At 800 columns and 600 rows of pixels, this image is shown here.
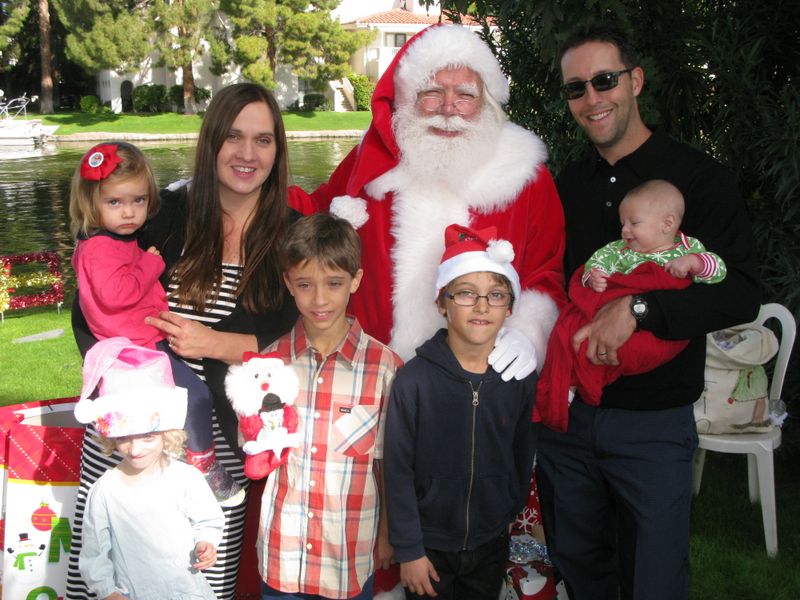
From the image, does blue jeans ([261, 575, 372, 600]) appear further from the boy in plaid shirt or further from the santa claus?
the santa claus

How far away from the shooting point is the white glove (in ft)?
7.62

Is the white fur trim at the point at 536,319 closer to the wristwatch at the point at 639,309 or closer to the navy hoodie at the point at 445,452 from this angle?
the navy hoodie at the point at 445,452

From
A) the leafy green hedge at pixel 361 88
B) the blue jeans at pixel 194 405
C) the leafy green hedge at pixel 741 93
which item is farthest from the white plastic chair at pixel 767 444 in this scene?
the leafy green hedge at pixel 361 88

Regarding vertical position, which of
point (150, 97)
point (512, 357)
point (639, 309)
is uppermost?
point (150, 97)

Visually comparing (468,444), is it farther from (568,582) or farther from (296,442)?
(568,582)

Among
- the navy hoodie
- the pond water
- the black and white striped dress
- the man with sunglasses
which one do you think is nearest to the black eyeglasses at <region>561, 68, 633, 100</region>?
the man with sunglasses

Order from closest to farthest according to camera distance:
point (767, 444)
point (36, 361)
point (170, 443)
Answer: point (170, 443)
point (767, 444)
point (36, 361)

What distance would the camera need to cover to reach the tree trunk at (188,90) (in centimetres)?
3300

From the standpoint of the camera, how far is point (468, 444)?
90.3 inches

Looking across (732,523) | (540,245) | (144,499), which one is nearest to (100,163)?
(144,499)

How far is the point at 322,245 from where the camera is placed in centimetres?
228

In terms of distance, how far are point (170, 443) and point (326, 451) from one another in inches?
18.6

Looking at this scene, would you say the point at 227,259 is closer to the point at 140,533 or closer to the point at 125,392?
the point at 125,392

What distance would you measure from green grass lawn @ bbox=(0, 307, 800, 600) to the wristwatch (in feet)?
5.67
